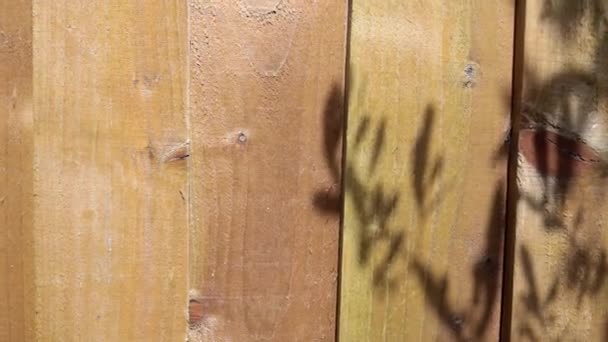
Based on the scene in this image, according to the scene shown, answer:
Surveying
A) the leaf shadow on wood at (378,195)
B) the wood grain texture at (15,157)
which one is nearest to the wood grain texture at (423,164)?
the leaf shadow on wood at (378,195)

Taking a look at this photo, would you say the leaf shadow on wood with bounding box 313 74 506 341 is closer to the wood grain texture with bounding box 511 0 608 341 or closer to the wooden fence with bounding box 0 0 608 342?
the wooden fence with bounding box 0 0 608 342

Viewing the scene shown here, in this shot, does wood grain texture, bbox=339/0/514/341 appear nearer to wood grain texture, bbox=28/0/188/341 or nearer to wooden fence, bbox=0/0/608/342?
wooden fence, bbox=0/0/608/342

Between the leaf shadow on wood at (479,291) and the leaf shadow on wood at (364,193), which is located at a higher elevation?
the leaf shadow on wood at (364,193)

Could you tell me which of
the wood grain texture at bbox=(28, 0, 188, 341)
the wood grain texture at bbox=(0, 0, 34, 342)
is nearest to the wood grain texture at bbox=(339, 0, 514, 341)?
the wood grain texture at bbox=(28, 0, 188, 341)

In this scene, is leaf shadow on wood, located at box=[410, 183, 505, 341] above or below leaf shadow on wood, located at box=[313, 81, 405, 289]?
below

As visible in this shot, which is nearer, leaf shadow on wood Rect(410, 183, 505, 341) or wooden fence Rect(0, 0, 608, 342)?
wooden fence Rect(0, 0, 608, 342)

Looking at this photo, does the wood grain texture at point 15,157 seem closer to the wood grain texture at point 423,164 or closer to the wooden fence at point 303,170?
the wooden fence at point 303,170

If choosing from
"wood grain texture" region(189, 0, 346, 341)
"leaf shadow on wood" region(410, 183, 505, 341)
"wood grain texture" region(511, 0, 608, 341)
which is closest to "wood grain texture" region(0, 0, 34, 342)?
"wood grain texture" region(189, 0, 346, 341)
